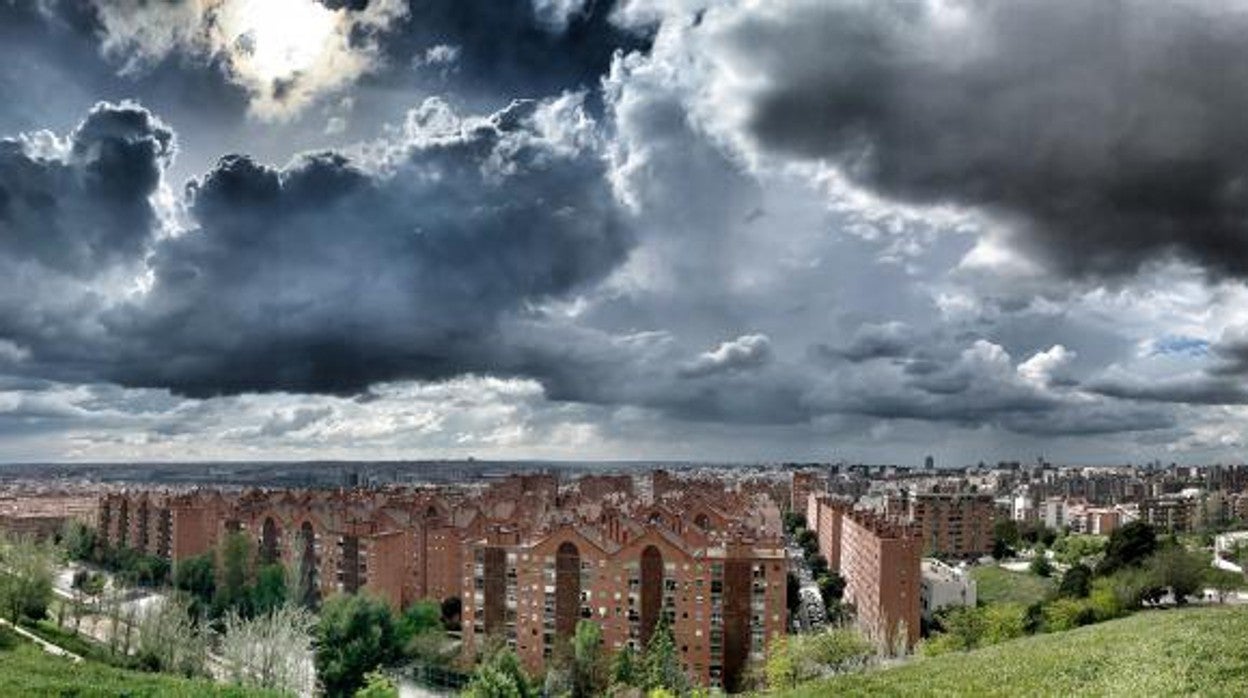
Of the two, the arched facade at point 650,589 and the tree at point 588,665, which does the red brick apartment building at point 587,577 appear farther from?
the tree at point 588,665

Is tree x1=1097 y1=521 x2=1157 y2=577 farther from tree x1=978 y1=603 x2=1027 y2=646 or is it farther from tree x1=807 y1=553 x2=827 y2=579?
tree x1=807 y1=553 x2=827 y2=579

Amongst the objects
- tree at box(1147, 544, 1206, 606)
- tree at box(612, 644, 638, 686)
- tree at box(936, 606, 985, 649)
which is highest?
tree at box(1147, 544, 1206, 606)

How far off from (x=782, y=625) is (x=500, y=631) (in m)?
10.4

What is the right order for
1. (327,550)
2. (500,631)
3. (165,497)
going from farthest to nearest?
(165,497) < (327,550) < (500,631)

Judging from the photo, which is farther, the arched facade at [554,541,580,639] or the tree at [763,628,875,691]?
the arched facade at [554,541,580,639]

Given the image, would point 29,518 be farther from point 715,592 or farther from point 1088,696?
point 1088,696

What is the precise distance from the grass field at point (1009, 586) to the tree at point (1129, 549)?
18.3 ft

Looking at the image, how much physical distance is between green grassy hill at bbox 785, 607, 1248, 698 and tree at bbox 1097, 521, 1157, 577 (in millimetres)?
21500

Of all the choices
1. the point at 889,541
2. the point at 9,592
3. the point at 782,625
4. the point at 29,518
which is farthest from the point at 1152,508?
the point at 29,518

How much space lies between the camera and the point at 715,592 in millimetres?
34625

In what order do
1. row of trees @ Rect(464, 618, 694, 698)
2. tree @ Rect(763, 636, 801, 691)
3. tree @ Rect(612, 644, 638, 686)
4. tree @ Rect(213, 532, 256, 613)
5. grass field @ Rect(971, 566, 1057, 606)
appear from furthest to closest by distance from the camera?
grass field @ Rect(971, 566, 1057, 606) → tree @ Rect(213, 532, 256, 613) → tree @ Rect(612, 644, 638, 686) → row of trees @ Rect(464, 618, 694, 698) → tree @ Rect(763, 636, 801, 691)

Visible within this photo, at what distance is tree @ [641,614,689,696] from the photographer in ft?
104

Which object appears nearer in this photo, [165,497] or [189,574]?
[189,574]

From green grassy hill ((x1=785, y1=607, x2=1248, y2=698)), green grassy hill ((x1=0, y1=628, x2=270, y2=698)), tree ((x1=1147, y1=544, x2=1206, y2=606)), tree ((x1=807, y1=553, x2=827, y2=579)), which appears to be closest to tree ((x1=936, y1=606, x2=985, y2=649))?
tree ((x1=1147, y1=544, x2=1206, y2=606))
